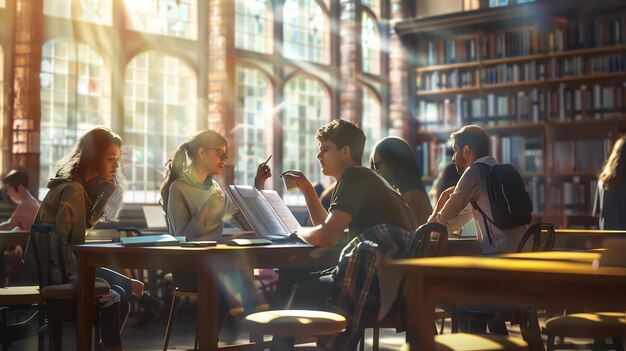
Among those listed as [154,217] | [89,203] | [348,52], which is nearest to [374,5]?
[348,52]

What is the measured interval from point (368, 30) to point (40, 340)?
7.51 metres

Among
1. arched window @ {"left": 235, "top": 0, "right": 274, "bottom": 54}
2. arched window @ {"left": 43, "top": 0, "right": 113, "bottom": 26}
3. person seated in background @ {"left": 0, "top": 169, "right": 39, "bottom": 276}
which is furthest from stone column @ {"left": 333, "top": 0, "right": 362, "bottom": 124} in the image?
person seated in background @ {"left": 0, "top": 169, "right": 39, "bottom": 276}

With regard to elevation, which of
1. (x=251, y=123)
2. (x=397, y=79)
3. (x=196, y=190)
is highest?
(x=397, y=79)

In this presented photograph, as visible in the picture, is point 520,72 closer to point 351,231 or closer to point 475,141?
point 475,141

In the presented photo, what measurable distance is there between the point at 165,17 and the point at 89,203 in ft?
16.5

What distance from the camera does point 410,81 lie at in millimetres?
9594

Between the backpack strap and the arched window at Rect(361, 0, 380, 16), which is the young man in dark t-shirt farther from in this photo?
the arched window at Rect(361, 0, 380, 16)

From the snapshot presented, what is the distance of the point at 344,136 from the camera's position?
3.43 metres

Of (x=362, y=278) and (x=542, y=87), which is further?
(x=542, y=87)

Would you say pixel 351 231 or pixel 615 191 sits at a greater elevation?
pixel 615 191

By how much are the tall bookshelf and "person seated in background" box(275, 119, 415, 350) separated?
4778 millimetres

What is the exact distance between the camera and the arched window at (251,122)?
9.01 meters

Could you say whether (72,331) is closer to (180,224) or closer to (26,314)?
(26,314)

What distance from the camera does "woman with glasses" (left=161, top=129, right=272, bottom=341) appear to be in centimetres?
431
